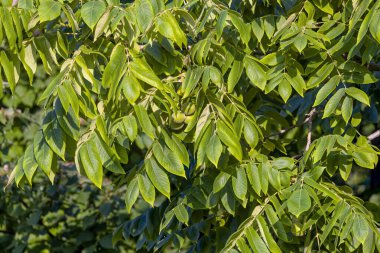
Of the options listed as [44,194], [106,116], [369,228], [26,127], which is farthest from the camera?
[26,127]

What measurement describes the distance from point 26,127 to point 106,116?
12.8 feet

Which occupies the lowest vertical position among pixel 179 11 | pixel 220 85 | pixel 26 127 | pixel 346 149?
pixel 26 127

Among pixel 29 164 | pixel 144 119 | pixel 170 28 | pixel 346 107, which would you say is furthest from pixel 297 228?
pixel 29 164

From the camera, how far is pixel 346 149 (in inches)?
99.7

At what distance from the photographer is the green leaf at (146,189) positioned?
246 cm

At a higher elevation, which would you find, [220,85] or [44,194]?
[220,85]

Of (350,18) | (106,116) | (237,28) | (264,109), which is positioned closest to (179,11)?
(237,28)

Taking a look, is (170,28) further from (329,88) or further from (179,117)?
(329,88)

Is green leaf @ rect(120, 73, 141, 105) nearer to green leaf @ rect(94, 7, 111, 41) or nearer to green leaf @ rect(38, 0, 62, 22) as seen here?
green leaf @ rect(94, 7, 111, 41)

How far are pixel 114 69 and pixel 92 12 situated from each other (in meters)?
0.20

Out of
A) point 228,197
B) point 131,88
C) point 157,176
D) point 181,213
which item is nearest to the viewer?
point 131,88

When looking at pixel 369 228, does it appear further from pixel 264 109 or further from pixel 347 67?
pixel 264 109

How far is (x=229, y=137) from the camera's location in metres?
2.38

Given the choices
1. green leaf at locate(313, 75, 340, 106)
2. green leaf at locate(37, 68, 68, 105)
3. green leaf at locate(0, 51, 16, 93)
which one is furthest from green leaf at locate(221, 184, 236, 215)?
green leaf at locate(0, 51, 16, 93)
